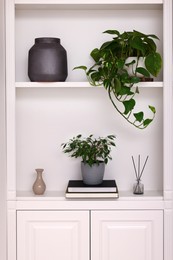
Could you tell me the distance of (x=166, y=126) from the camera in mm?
2500

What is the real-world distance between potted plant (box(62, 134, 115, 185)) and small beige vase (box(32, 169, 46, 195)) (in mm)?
178

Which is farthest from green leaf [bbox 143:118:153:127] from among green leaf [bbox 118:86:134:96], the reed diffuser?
the reed diffuser

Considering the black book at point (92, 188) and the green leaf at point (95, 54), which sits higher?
the green leaf at point (95, 54)

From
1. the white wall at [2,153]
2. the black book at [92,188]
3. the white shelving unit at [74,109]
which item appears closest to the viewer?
the white wall at [2,153]

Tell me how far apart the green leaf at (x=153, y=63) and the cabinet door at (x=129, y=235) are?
0.70 m

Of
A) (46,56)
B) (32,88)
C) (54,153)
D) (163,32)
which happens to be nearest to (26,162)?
(54,153)

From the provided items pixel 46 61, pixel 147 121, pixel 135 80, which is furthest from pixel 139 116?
pixel 46 61

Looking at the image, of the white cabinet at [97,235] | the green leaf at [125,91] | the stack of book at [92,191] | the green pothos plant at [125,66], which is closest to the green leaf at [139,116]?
the green pothos plant at [125,66]

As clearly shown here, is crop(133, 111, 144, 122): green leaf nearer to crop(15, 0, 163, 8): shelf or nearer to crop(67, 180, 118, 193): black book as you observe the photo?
crop(67, 180, 118, 193): black book

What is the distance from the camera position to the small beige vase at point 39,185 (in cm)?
259

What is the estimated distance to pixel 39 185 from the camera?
2.59 metres

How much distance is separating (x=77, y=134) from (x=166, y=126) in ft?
1.64

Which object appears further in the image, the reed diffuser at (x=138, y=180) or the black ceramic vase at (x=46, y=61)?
the reed diffuser at (x=138, y=180)

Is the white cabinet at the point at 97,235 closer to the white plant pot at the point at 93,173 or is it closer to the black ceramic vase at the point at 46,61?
the white plant pot at the point at 93,173
